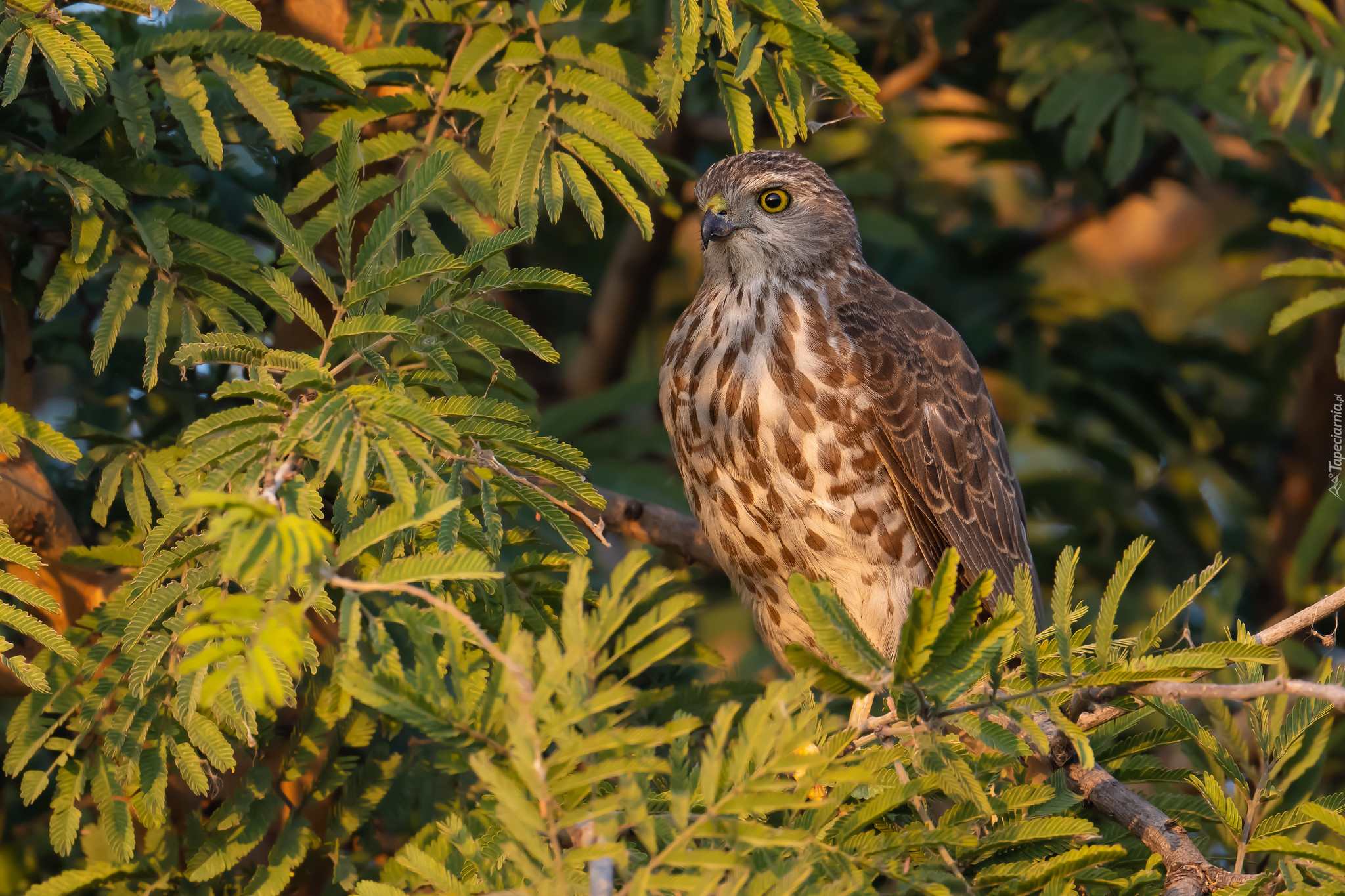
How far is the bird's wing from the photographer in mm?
3613

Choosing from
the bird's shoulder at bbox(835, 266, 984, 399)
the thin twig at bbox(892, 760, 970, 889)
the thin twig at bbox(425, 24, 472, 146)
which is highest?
the thin twig at bbox(425, 24, 472, 146)

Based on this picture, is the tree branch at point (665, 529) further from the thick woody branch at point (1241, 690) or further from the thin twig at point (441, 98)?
the thick woody branch at point (1241, 690)

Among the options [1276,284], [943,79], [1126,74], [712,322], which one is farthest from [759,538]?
[1276,284]

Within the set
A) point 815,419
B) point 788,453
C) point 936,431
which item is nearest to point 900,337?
point 936,431

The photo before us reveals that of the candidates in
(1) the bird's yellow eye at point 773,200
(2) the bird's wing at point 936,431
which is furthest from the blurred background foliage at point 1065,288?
(2) the bird's wing at point 936,431

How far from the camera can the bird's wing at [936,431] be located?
3.61 metres

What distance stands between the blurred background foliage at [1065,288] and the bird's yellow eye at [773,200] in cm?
28

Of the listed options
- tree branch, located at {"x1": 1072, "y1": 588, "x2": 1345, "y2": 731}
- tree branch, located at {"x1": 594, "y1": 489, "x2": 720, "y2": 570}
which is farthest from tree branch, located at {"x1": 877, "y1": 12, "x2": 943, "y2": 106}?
tree branch, located at {"x1": 1072, "y1": 588, "x2": 1345, "y2": 731}

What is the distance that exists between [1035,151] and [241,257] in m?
3.65

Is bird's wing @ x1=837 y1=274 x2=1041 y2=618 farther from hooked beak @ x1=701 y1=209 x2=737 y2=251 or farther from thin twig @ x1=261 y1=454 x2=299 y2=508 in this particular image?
thin twig @ x1=261 y1=454 x2=299 y2=508

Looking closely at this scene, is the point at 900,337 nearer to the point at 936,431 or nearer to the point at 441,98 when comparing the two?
the point at 936,431

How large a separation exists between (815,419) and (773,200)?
2.85 feet

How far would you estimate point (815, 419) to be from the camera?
3.50 meters

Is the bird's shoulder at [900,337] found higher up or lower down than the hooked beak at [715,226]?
lower down
